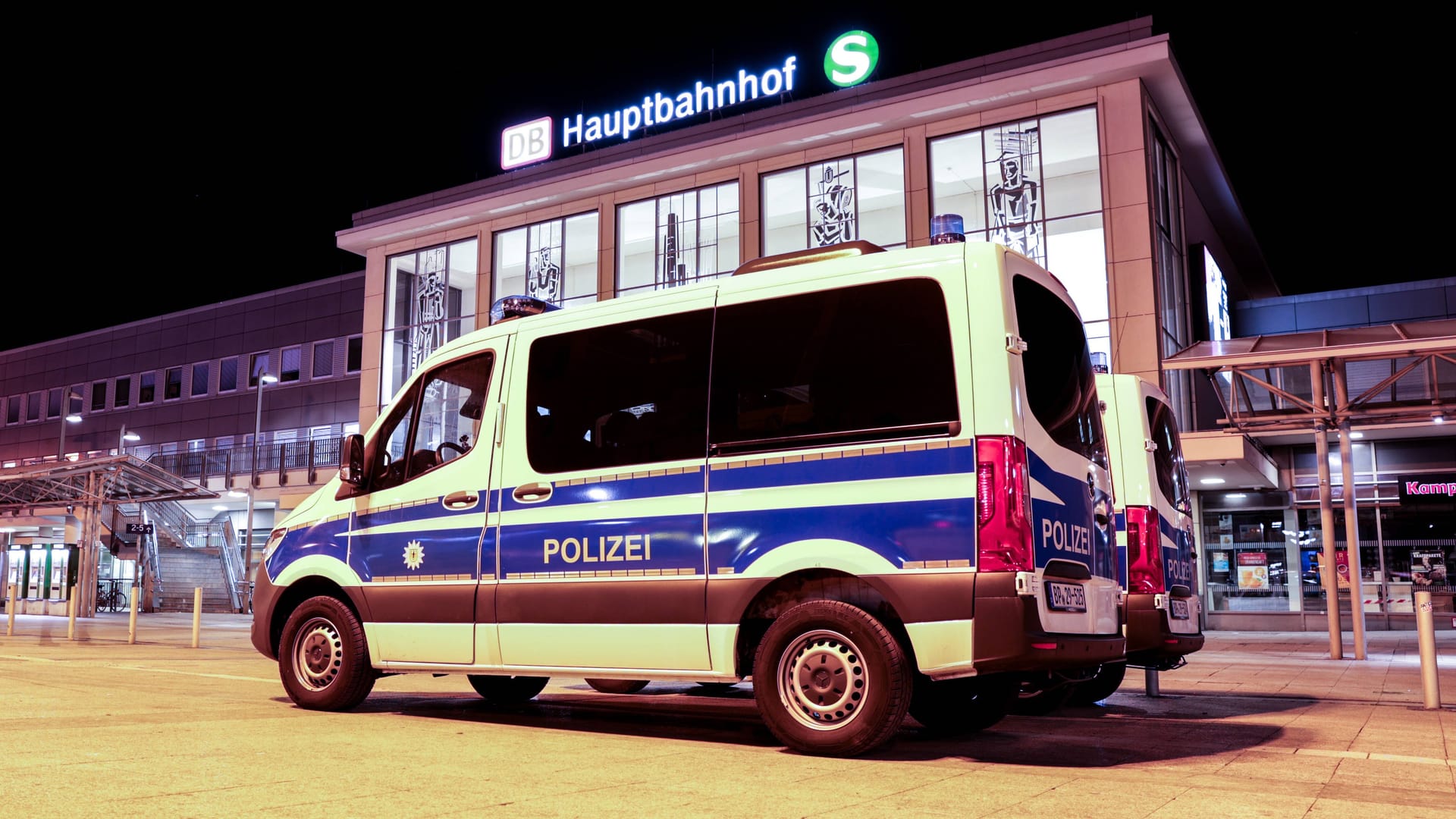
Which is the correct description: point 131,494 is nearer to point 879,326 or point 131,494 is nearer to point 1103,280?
point 1103,280

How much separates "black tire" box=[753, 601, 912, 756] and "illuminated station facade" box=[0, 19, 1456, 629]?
14.3m

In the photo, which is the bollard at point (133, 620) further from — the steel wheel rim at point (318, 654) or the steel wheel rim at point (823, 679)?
the steel wheel rim at point (823, 679)

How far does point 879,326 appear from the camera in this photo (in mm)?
6227

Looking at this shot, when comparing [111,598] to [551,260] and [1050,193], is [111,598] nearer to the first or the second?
[551,260]

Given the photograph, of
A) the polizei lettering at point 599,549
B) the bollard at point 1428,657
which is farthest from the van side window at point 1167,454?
the polizei lettering at point 599,549

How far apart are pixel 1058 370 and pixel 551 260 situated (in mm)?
25788

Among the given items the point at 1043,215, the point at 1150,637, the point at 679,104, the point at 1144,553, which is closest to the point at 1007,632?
the point at 1150,637

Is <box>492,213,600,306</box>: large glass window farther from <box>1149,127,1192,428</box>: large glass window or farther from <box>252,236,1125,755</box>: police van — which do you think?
<box>252,236,1125,755</box>: police van

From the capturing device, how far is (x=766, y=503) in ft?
20.8

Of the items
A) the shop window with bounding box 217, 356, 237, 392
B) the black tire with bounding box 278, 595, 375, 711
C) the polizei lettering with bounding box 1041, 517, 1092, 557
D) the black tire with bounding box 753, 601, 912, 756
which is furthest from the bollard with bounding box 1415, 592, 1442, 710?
the shop window with bounding box 217, 356, 237, 392

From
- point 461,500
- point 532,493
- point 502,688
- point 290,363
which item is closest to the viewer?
point 532,493

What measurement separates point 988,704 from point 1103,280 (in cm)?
1757

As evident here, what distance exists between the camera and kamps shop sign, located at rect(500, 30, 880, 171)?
27672 mm

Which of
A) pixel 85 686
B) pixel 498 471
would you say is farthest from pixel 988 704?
pixel 85 686
